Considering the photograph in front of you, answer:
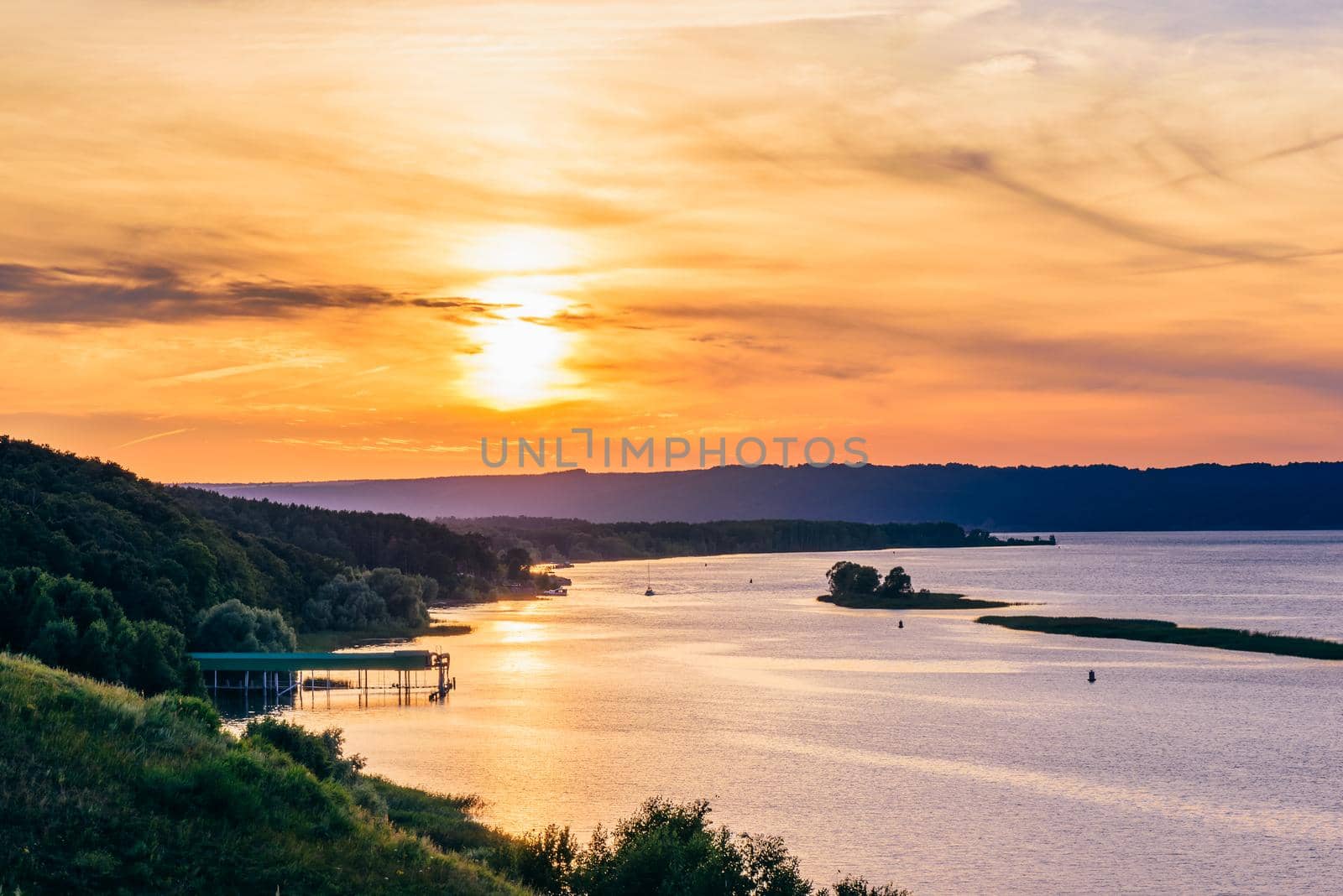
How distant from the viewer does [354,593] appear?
170 metres

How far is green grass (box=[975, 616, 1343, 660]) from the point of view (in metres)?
129

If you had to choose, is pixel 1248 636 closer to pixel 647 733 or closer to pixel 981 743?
pixel 981 743

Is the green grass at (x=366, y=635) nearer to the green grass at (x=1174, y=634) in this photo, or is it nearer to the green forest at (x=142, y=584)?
the green forest at (x=142, y=584)

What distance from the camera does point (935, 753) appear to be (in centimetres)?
7656

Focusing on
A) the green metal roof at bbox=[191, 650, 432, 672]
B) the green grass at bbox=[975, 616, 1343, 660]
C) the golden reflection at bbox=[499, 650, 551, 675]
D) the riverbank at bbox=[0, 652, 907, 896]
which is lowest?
the golden reflection at bbox=[499, 650, 551, 675]

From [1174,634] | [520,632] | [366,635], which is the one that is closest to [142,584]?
[366,635]

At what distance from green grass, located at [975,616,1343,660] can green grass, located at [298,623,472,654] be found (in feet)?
246

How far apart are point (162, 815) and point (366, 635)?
136 meters

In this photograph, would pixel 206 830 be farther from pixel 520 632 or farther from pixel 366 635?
pixel 520 632

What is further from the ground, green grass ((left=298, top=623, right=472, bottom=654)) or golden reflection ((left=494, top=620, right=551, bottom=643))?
green grass ((left=298, top=623, right=472, bottom=654))

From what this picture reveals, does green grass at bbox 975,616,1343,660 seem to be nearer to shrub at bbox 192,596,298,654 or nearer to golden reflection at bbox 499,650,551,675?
golden reflection at bbox 499,650,551,675

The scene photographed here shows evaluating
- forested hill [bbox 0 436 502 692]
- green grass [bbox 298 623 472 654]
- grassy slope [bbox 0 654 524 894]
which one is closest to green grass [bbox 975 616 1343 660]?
green grass [bbox 298 623 472 654]

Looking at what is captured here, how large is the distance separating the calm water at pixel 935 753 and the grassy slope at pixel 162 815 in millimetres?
23132

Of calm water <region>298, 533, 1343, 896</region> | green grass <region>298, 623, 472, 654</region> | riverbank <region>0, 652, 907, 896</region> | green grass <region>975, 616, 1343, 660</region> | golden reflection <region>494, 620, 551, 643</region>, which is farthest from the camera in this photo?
golden reflection <region>494, 620, 551, 643</region>
